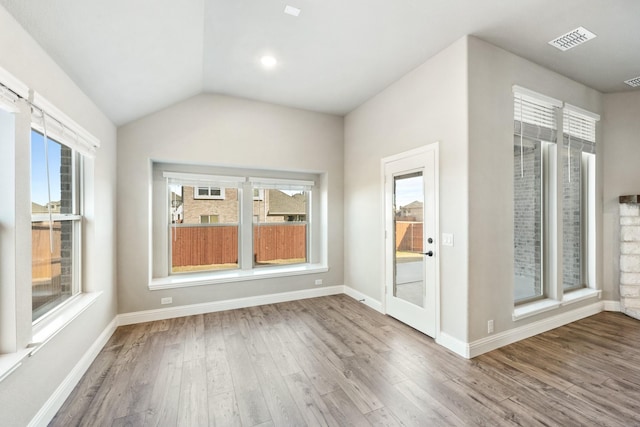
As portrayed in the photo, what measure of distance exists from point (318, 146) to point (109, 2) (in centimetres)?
304

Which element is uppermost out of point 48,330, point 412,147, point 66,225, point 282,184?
point 412,147

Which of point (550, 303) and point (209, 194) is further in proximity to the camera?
point (209, 194)

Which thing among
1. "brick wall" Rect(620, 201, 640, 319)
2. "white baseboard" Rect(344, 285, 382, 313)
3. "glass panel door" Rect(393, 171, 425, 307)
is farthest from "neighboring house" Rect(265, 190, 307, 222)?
"brick wall" Rect(620, 201, 640, 319)

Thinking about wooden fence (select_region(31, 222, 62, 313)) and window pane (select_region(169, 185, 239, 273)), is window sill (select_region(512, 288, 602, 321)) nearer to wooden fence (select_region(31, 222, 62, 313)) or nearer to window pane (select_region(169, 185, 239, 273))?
window pane (select_region(169, 185, 239, 273))

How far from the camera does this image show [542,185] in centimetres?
332

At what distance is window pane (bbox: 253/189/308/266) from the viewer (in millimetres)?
4410

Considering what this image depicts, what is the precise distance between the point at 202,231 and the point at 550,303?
182 inches

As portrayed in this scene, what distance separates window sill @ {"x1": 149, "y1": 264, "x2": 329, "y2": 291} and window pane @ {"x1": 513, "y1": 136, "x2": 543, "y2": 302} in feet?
8.65

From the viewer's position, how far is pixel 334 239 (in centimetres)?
460

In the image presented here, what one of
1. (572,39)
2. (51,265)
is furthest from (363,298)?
(572,39)

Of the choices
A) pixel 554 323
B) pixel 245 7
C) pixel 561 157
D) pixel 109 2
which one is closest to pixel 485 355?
pixel 554 323

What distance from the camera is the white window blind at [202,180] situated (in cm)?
379

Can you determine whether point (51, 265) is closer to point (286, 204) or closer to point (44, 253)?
point (44, 253)

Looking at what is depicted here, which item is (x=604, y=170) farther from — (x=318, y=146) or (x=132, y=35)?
(x=132, y=35)
